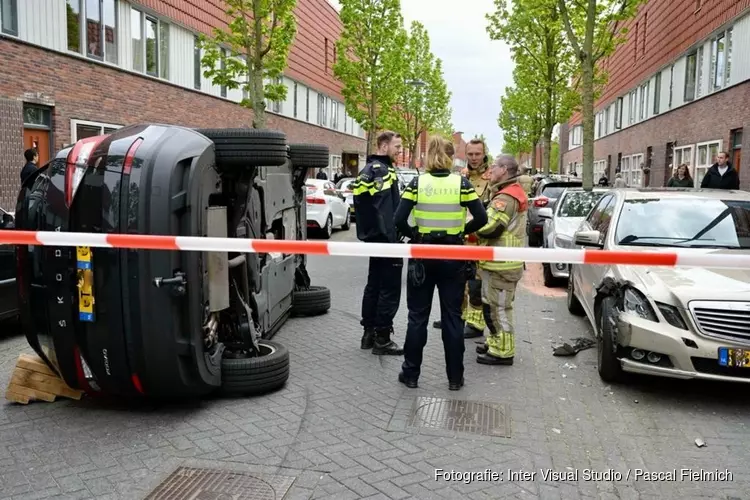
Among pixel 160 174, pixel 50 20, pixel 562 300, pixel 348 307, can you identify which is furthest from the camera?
pixel 50 20

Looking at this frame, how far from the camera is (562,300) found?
925 cm

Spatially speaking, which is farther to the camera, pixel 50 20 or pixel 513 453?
pixel 50 20

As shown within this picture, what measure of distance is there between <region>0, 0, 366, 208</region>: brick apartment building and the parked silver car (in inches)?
424

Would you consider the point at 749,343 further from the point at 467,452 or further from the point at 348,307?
the point at 348,307

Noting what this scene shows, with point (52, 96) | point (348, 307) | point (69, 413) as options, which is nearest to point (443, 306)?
point (69, 413)

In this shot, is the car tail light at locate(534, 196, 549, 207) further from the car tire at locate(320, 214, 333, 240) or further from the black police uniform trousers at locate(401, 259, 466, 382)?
the black police uniform trousers at locate(401, 259, 466, 382)

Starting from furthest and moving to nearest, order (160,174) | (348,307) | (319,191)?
(319,191)
(348,307)
(160,174)

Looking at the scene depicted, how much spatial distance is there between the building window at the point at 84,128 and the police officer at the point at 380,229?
12.3 metres

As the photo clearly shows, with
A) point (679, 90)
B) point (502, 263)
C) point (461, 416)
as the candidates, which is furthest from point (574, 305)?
point (679, 90)

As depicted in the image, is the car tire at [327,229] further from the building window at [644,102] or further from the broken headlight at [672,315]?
the building window at [644,102]

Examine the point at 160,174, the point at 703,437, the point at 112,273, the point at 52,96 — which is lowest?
the point at 703,437

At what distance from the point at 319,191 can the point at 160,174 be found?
12.7m

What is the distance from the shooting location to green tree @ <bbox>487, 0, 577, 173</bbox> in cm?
2745

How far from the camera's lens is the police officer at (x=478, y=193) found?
684 centimetres
